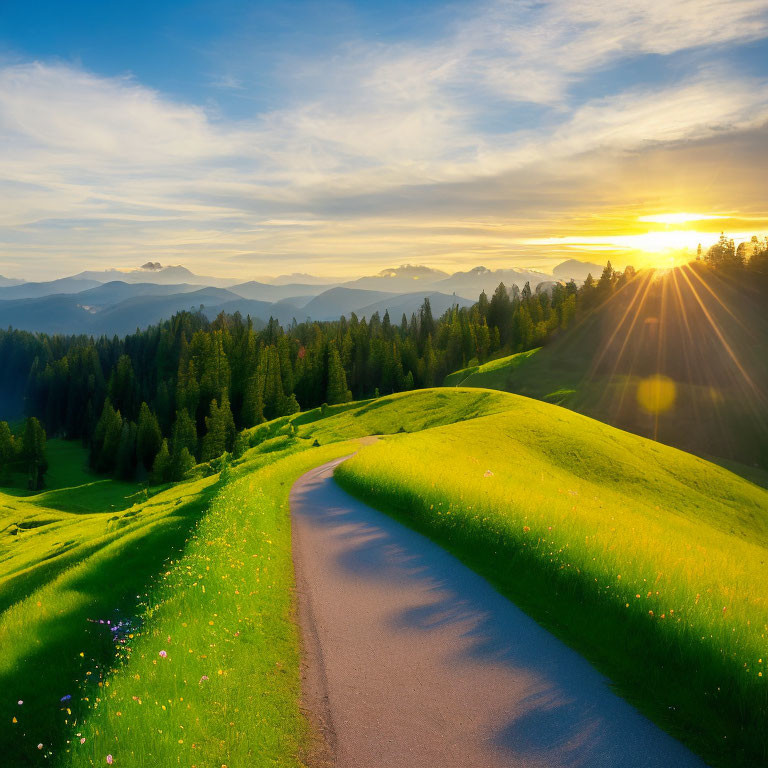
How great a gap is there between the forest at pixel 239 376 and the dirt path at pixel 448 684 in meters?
80.5

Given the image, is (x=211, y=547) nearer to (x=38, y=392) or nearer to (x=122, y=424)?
(x=122, y=424)

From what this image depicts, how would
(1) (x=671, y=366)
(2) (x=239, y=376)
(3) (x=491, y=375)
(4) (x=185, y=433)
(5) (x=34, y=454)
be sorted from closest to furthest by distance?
(1) (x=671, y=366), (4) (x=185, y=433), (5) (x=34, y=454), (3) (x=491, y=375), (2) (x=239, y=376)

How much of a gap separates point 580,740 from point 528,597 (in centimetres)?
493

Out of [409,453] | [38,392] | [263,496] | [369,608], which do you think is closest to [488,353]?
[409,453]

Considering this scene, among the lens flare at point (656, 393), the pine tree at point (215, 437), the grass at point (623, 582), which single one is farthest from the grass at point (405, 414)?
the lens flare at point (656, 393)

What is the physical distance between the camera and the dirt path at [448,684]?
7.80 m

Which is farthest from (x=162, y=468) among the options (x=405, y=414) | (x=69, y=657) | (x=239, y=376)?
(x=69, y=657)

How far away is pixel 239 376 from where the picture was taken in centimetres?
12725

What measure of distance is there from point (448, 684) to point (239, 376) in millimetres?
124482

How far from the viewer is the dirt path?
780 centimetres

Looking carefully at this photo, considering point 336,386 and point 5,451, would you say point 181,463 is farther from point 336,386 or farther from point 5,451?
point 5,451

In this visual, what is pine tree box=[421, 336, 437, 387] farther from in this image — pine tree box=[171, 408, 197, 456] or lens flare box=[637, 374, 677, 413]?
pine tree box=[171, 408, 197, 456]

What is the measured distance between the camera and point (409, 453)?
3180cm

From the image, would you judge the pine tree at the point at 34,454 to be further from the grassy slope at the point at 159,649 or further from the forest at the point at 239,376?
the grassy slope at the point at 159,649
